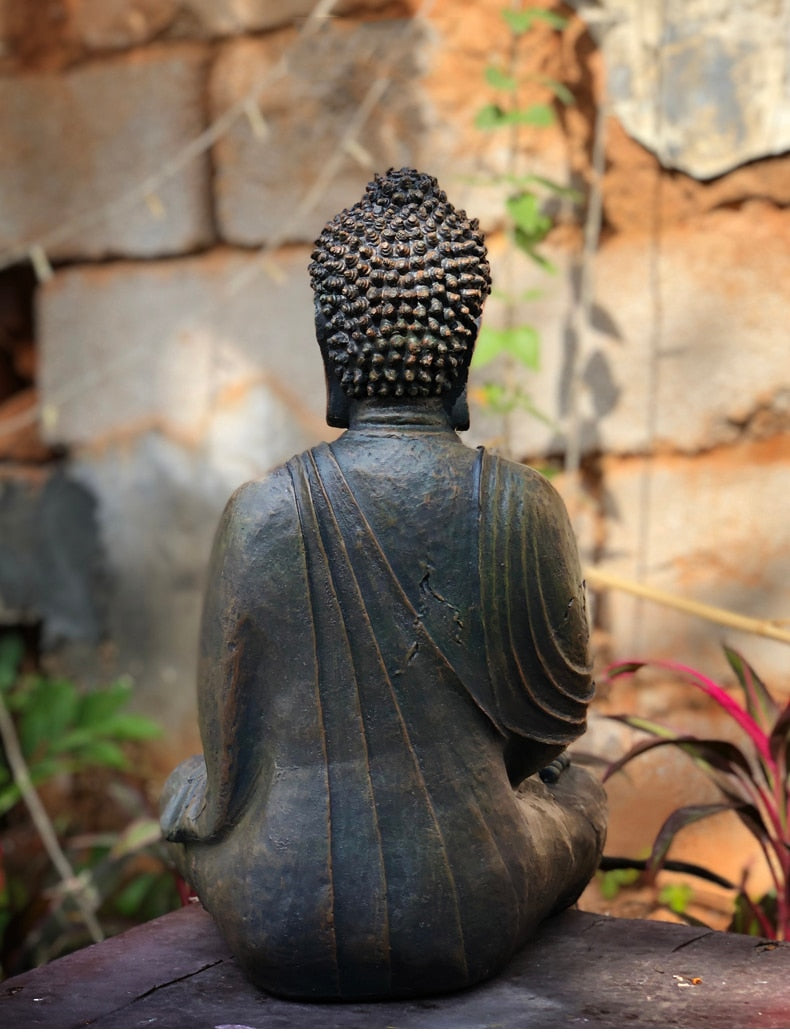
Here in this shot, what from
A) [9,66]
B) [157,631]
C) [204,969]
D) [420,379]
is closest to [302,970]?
[204,969]

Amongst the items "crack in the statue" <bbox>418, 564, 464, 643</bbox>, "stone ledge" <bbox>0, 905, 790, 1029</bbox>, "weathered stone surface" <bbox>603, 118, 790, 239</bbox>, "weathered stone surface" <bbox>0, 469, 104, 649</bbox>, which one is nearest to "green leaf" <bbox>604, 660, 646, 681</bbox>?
"stone ledge" <bbox>0, 905, 790, 1029</bbox>

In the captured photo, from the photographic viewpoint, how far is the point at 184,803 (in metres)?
2.15

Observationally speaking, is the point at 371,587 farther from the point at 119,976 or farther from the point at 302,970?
the point at 119,976

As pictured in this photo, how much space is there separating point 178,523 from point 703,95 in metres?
1.96

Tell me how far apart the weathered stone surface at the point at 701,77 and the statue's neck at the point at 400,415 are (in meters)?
1.78

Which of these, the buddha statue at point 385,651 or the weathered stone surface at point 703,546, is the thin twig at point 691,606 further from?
the buddha statue at point 385,651

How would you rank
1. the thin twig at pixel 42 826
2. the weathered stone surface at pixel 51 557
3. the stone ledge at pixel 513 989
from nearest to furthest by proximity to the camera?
the stone ledge at pixel 513 989 → the thin twig at pixel 42 826 → the weathered stone surface at pixel 51 557

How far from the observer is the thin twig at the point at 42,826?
145 inches

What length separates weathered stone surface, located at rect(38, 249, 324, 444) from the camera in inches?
157

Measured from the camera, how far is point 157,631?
4250mm

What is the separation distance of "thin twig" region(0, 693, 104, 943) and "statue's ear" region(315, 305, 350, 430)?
210 centimetres

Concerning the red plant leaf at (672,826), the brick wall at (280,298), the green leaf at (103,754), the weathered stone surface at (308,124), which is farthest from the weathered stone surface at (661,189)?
the green leaf at (103,754)

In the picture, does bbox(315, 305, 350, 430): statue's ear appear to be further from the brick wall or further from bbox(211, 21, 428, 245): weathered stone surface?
bbox(211, 21, 428, 245): weathered stone surface

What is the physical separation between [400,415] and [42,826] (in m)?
2.39
